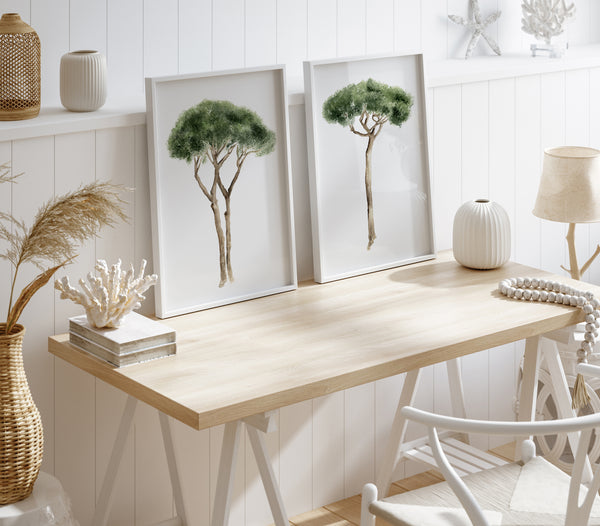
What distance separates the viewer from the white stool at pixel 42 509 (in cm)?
222

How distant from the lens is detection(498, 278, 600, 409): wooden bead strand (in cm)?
279

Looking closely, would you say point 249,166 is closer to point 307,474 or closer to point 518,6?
point 307,474

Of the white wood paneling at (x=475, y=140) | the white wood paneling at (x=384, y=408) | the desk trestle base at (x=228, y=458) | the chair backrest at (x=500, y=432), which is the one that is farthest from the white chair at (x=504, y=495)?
the white wood paneling at (x=475, y=140)

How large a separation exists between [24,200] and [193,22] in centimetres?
74

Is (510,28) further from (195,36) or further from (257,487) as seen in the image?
(257,487)

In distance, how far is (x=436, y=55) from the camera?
11.4 feet

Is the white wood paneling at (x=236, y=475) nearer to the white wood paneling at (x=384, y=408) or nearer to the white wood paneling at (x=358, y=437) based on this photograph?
the white wood paneling at (x=358, y=437)

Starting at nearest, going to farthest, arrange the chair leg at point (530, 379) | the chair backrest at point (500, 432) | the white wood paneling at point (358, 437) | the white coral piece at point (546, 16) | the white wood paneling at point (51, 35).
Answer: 1. the chair backrest at point (500, 432)
2. the white wood paneling at point (51, 35)
3. the chair leg at point (530, 379)
4. the white wood paneling at point (358, 437)
5. the white coral piece at point (546, 16)

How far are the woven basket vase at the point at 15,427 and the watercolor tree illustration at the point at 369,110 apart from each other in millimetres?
1141

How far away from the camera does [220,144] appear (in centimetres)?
272

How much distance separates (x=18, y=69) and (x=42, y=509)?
998mm

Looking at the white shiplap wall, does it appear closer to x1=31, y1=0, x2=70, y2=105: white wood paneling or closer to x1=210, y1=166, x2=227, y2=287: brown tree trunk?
x1=31, y1=0, x2=70, y2=105: white wood paneling

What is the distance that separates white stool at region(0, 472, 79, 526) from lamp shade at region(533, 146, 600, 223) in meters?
1.71

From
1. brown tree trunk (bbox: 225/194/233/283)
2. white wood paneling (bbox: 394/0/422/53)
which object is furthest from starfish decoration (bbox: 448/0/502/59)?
brown tree trunk (bbox: 225/194/233/283)
